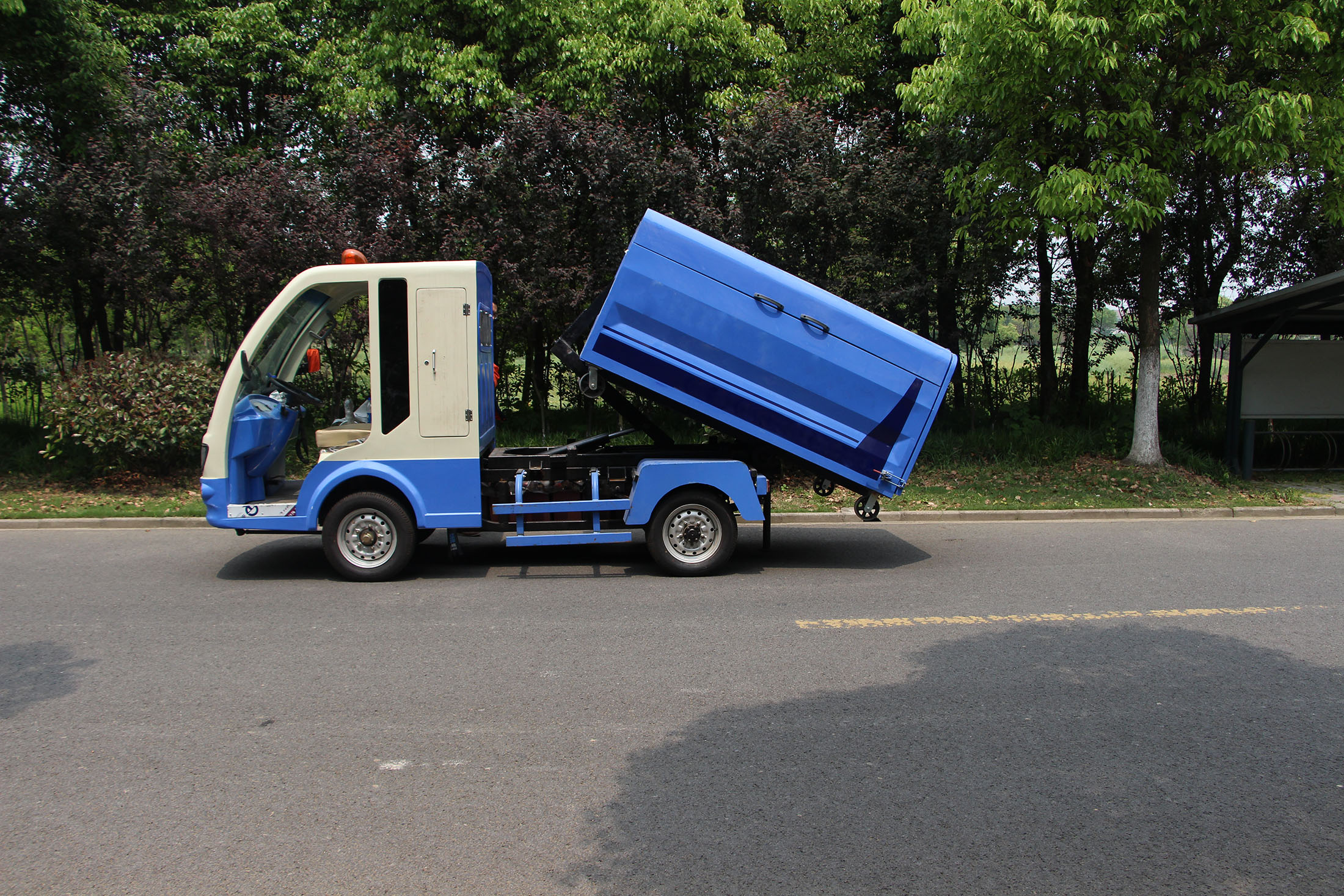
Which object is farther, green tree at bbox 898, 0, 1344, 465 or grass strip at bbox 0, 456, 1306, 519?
grass strip at bbox 0, 456, 1306, 519

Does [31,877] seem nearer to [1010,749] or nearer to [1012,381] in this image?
[1010,749]

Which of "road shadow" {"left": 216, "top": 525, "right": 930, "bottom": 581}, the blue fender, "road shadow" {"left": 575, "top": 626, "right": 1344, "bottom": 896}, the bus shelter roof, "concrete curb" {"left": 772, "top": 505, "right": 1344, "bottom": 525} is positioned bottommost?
"road shadow" {"left": 575, "top": 626, "right": 1344, "bottom": 896}

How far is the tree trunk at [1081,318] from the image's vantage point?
16.3m

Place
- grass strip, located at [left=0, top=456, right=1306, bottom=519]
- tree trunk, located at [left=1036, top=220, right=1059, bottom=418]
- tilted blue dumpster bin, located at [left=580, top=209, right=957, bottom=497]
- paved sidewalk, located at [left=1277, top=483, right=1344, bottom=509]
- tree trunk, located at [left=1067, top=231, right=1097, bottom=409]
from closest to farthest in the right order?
tilted blue dumpster bin, located at [left=580, top=209, right=957, bottom=497] → grass strip, located at [left=0, top=456, right=1306, bottom=519] → paved sidewalk, located at [left=1277, top=483, right=1344, bottom=509] → tree trunk, located at [left=1067, top=231, right=1097, bottom=409] → tree trunk, located at [left=1036, top=220, right=1059, bottom=418]

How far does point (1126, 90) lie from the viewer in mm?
11453

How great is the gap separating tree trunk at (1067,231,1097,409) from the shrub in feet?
48.5

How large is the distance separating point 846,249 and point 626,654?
30.3ft

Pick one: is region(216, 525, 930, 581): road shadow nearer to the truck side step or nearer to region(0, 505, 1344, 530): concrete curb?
the truck side step

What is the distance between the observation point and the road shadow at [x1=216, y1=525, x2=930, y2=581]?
7.87m

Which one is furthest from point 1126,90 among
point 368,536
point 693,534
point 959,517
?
point 368,536

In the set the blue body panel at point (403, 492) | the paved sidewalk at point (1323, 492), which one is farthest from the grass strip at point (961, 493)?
the blue body panel at point (403, 492)

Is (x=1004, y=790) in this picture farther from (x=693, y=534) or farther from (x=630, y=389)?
(x=630, y=389)

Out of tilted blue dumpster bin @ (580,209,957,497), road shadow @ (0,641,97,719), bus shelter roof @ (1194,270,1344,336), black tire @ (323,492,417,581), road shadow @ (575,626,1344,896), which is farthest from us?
bus shelter roof @ (1194,270,1344,336)

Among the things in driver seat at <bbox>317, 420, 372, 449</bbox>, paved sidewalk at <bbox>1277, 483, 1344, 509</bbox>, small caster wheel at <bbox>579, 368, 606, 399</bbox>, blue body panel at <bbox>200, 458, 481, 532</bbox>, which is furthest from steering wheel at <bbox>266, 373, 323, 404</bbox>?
paved sidewalk at <bbox>1277, 483, 1344, 509</bbox>
